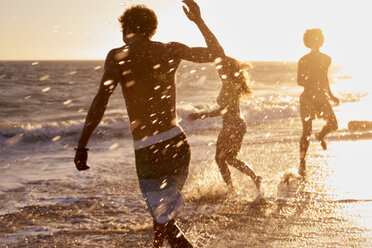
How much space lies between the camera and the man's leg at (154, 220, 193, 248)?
3178mm

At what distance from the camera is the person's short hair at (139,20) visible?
308 centimetres

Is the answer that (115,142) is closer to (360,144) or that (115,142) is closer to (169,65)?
(360,144)

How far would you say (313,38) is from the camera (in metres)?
7.02

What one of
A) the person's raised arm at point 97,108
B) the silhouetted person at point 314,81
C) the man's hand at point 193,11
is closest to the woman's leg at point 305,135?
the silhouetted person at point 314,81

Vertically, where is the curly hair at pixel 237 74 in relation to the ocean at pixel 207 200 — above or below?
above

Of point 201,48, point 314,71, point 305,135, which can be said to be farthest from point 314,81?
point 201,48

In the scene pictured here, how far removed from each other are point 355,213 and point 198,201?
1.90m

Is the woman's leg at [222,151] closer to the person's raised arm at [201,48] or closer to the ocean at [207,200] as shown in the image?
the ocean at [207,200]

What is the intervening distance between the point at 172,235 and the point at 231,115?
2.61 m

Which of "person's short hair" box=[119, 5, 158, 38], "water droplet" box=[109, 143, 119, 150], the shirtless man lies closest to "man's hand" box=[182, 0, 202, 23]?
the shirtless man

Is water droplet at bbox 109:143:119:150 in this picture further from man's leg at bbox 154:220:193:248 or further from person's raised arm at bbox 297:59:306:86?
man's leg at bbox 154:220:193:248

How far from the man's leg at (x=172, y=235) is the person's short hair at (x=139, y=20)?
4.43 feet

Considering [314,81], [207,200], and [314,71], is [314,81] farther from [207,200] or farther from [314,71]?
[207,200]

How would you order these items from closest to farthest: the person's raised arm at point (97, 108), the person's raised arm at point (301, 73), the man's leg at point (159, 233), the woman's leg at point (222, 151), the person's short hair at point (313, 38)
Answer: the person's raised arm at point (97, 108), the man's leg at point (159, 233), the woman's leg at point (222, 151), the person's short hair at point (313, 38), the person's raised arm at point (301, 73)
